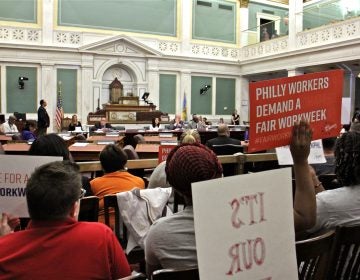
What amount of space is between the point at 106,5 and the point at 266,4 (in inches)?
301

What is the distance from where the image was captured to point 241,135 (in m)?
11.1

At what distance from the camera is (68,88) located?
587 inches

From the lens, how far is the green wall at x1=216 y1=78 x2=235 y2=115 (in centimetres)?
1786

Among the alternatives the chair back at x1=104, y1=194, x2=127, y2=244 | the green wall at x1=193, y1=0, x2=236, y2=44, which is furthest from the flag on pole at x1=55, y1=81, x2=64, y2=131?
the chair back at x1=104, y1=194, x2=127, y2=244

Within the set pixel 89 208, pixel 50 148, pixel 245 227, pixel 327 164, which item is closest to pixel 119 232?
pixel 89 208

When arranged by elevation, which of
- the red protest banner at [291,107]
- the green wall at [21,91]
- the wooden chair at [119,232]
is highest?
the green wall at [21,91]

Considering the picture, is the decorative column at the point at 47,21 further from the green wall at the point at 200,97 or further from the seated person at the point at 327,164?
the seated person at the point at 327,164

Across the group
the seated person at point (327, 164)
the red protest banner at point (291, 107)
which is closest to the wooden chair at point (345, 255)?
the red protest banner at point (291, 107)

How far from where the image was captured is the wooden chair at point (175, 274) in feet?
3.58

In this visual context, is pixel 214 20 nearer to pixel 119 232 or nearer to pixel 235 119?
pixel 235 119

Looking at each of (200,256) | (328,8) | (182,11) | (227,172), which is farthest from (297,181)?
(182,11)

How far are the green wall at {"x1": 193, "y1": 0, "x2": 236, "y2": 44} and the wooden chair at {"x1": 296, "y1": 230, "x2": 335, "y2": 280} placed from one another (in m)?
16.4

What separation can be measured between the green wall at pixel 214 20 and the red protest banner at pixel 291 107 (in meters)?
15.8

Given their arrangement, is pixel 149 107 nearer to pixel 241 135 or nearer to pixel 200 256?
pixel 241 135
